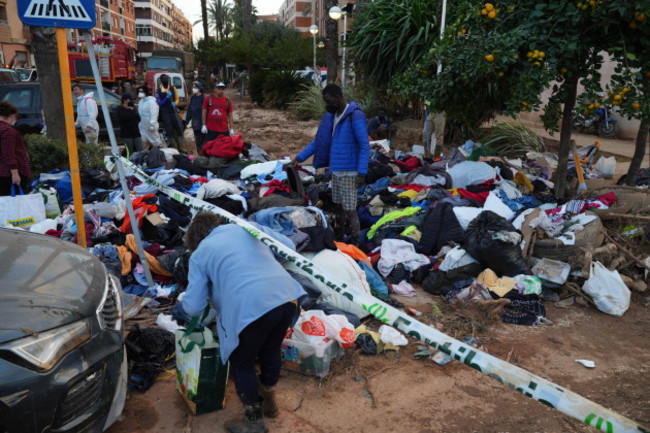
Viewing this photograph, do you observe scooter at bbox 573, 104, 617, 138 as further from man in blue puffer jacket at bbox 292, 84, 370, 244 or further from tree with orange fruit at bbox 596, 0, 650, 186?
man in blue puffer jacket at bbox 292, 84, 370, 244

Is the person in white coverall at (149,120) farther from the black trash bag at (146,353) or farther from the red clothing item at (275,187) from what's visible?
the black trash bag at (146,353)

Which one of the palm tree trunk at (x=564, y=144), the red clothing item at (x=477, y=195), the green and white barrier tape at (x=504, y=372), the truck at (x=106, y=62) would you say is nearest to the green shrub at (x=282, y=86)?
the truck at (x=106, y=62)

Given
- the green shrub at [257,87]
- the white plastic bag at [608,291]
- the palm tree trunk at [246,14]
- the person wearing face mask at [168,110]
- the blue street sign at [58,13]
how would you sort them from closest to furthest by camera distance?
the blue street sign at [58,13] < the white plastic bag at [608,291] < the person wearing face mask at [168,110] < the green shrub at [257,87] < the palm tree trunk at [246,14]

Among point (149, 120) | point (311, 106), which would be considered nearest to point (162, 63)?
point (311, 106)

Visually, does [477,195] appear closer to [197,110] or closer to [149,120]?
[197,110]

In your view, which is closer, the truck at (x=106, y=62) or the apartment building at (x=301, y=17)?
the truck at (x=106, y=62)

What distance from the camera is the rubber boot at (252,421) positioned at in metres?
2.92

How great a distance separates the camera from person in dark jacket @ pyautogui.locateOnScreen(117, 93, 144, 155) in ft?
30.7

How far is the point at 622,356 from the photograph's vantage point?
4008 mm

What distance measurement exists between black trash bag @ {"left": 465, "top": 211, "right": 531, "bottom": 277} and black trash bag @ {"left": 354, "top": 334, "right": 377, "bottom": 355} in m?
1.76

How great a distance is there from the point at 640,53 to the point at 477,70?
6.16 feet

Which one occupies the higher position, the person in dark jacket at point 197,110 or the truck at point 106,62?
the truck at point 106,62

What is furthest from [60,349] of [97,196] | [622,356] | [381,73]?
[381,73]

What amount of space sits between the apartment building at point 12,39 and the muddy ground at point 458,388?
37124mm
